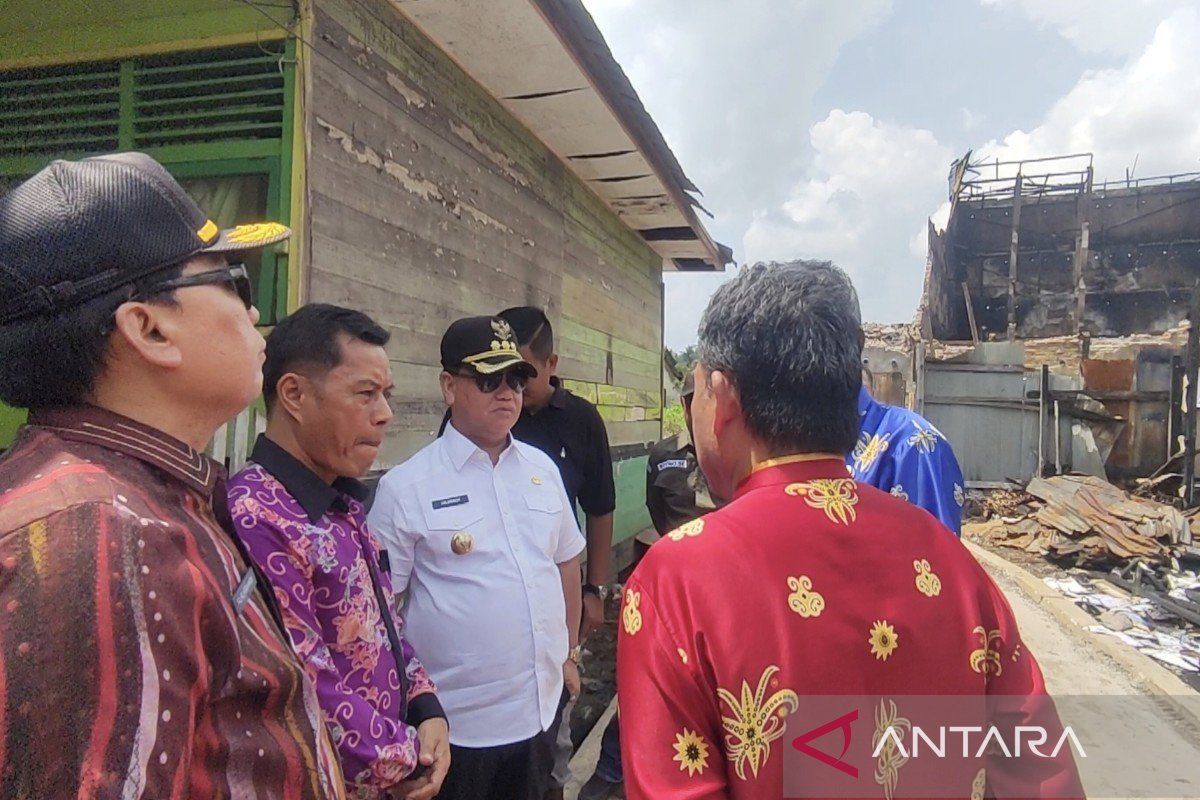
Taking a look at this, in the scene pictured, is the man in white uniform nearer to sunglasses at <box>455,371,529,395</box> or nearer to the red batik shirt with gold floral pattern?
sunglasses at <box>455,371,529,395</box>

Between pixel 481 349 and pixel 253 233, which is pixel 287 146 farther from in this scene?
pixel 253 233

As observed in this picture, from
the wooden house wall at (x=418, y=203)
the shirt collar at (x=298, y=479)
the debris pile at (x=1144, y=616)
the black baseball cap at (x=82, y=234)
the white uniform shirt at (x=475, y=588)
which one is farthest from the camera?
the debris pile at (x=1144, y=616)

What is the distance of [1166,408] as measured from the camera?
38.2 feet

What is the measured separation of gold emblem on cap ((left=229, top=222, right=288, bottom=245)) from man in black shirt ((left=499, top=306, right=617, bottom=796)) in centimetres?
184

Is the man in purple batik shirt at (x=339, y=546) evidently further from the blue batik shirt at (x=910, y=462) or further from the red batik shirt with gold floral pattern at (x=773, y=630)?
the blue batik shirt at (x=910, y=462)

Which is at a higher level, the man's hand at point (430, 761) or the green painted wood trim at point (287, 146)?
the green painted wood trim at point (287, 146)

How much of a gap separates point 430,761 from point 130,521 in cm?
107

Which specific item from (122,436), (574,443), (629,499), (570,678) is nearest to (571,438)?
(574,443)

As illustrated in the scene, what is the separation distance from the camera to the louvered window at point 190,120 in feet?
9.02

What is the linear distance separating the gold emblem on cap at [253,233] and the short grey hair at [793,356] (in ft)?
2.50

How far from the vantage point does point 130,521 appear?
0.79m

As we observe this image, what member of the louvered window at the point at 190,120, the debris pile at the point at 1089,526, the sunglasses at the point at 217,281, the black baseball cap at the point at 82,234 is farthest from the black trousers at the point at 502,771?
the debris pile at the point at 1089,526

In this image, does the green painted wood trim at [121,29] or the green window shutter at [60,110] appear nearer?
the green painted wood trim at [121,29]

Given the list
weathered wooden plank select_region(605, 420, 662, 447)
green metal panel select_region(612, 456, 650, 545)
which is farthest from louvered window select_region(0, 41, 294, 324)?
green metal panel select_region(612, 456, 650, 545)
